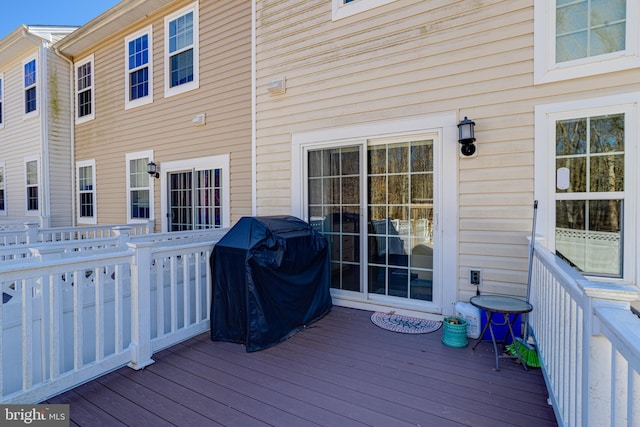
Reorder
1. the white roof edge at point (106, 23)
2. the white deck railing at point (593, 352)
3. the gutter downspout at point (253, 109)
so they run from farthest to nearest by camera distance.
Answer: the white roof edge at point (106, 23)
the gutter downspout at point (253, 109)
the white deck railing at point (593, 352)

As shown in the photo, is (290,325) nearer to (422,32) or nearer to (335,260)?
(335,260)

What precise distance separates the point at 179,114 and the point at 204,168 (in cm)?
119

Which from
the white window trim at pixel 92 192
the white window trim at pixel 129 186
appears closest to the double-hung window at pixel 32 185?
the white window trim at pixel 92 192

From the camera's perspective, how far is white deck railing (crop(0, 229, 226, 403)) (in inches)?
83.7

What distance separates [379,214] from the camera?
3.97 m

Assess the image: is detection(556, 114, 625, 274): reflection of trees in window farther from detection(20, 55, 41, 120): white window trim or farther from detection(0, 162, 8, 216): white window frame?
detection(0, 162, 8, 216): white window frame

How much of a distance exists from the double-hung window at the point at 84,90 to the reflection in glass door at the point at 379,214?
6389 mm

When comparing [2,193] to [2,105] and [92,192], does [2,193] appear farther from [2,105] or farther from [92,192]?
[92,192]

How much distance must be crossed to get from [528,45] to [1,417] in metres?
4.75

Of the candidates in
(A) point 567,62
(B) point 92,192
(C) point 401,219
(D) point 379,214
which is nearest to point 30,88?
(B) point 92,192

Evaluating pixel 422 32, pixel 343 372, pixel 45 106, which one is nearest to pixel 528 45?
pixel 422 32

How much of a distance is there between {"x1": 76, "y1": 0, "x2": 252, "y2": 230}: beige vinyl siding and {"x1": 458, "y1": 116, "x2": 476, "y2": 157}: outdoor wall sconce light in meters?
3.10

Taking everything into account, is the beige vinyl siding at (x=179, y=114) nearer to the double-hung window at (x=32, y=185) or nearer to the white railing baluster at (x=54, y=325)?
the double-hung window at (x=32, y=185)

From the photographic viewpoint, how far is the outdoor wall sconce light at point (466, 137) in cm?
326
